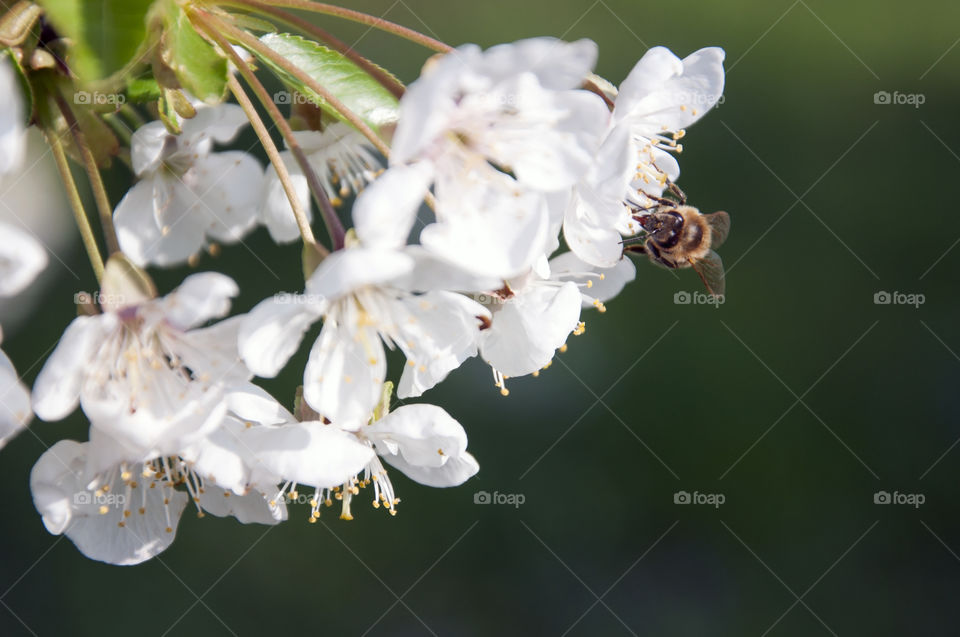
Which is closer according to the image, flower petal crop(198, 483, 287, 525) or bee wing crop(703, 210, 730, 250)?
flower petal crop(198, 483, 287, 525)

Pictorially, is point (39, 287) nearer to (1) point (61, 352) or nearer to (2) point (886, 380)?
(1) point (61, 352)

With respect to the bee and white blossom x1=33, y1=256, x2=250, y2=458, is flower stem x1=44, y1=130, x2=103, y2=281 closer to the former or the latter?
white blossom x1=33, y1=256, x2=250, y2=458

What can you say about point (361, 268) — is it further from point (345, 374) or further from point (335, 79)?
point (335, 79)

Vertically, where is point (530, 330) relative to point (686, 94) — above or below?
below

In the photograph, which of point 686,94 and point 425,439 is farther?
point 686,94

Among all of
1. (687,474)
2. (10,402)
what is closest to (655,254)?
(10,402)

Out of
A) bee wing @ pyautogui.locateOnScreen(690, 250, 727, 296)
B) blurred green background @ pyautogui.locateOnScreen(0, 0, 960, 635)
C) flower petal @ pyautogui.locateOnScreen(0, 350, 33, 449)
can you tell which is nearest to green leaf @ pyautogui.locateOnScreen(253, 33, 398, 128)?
flower petal @ pyautogui.locateOnScreen(0, 350, 33, 449)

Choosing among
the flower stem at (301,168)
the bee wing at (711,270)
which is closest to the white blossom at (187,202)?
the flower stem at (301,168)

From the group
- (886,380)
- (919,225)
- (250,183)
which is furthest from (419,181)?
(919,225)
